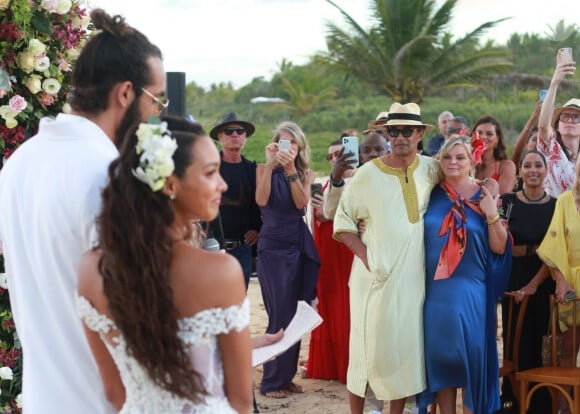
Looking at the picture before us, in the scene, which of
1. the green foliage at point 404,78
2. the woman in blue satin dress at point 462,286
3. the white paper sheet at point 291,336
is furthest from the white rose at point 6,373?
the green foliage at point 404,78

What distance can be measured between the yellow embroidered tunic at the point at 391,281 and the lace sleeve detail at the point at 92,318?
324 cm

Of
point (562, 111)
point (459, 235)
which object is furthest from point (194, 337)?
point (562, 111)

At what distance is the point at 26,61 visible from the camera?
4.08m

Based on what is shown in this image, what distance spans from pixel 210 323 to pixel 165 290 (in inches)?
5.5

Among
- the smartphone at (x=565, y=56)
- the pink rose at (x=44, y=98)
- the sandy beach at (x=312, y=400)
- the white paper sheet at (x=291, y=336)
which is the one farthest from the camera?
the smartphone at (x=565, y=56)

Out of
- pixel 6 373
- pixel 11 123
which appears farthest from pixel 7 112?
pixel 6 373

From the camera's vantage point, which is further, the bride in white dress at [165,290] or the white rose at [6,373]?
the white rose at [6,373]

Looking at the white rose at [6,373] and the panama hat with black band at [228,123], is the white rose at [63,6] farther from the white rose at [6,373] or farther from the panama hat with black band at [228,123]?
the panama hat with black band at [228,123]

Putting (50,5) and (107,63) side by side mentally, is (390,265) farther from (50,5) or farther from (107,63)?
(107,63)

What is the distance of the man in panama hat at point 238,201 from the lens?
713cm

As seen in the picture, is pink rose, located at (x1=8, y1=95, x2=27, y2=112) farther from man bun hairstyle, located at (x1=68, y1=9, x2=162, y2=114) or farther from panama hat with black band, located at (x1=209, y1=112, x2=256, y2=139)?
panama hat with black band, located at (x1=209, y1=112, x2=256, y2=139)

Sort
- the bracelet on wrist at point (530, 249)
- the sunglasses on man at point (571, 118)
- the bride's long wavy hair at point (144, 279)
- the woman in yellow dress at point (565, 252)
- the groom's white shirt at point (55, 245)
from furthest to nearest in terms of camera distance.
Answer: the sunglasses on man at point (571, 118) → the bracelet on wrist at point (530, 249) → the woman in yellow dress at point (565, 252) → the groom's white shirt at point (55, 245) → the bride's long wavy hair at point (144, 279)

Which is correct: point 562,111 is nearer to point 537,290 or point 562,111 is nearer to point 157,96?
point 537,290

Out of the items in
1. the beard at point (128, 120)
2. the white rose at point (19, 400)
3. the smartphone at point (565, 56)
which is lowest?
the white rose at point (19, 400)
